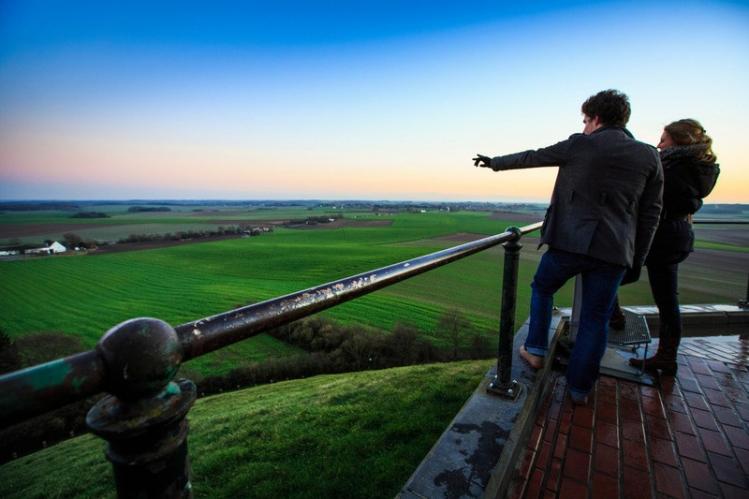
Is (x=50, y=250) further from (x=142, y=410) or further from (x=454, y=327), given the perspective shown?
(x=142, y=410)

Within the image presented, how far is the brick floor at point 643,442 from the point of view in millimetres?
1813

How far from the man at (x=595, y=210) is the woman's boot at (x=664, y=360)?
3.21 ft

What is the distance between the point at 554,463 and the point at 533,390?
411 millimetres

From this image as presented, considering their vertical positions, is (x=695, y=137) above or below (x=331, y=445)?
above

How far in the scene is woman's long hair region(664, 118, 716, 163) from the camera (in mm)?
2449

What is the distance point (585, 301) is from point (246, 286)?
32.4 metres

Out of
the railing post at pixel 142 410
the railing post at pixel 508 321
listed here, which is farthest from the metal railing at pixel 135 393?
the railing post at pixel 508 321

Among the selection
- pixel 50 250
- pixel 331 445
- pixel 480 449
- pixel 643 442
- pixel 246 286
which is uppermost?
pixel 480 449

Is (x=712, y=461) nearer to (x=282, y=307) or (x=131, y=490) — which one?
(x=282, y=307)

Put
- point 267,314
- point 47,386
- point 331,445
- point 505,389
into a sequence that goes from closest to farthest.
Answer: point 47,386, point 267,314, point 505,389, point 331,445

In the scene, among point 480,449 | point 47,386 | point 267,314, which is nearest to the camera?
point 47,386

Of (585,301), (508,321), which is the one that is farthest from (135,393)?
(585,301)

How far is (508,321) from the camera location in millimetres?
2170

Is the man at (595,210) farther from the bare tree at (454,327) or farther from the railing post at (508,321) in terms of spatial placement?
the bare tree at (454,327)
